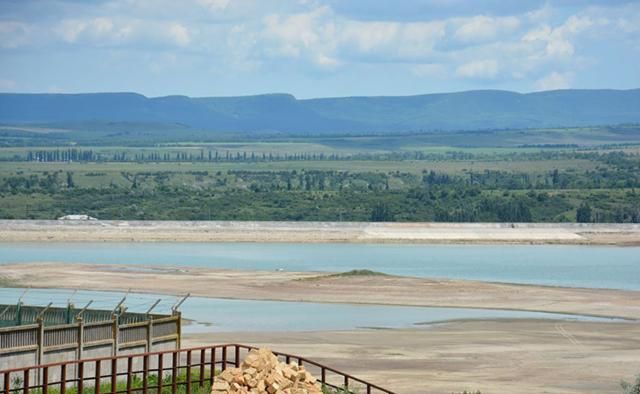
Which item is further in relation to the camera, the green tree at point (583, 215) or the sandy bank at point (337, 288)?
the green tree at point (583, 215)

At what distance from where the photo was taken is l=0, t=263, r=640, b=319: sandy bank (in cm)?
5981

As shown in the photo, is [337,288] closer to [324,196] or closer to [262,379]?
[262,379]

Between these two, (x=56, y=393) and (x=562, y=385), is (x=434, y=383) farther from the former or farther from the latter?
(x=56, y=393)

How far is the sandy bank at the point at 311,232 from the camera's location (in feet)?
325

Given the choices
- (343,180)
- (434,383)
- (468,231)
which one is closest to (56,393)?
(434,383)

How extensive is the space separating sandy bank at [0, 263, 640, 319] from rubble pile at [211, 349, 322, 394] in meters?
32.2

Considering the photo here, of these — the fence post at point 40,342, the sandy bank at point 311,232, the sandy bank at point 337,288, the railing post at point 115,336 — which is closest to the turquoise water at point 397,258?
the sandy bank at point 311,232

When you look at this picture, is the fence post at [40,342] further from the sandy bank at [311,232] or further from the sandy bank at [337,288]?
the sandy bank at [311,232]

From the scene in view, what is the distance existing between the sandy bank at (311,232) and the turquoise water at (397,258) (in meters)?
2.21

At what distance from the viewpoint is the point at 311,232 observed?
10175cm

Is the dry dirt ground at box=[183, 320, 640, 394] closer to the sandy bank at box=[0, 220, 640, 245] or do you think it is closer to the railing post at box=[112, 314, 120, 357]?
the railing post at box=[112, 314, 120, 357]

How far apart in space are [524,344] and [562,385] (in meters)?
8.28

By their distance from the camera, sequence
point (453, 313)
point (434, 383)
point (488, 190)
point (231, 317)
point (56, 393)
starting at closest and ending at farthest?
point (56, 393) < point (434, 383) < point (231, 317) < point (453, 313) < point (488, 190)

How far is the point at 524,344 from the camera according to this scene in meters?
45.5
